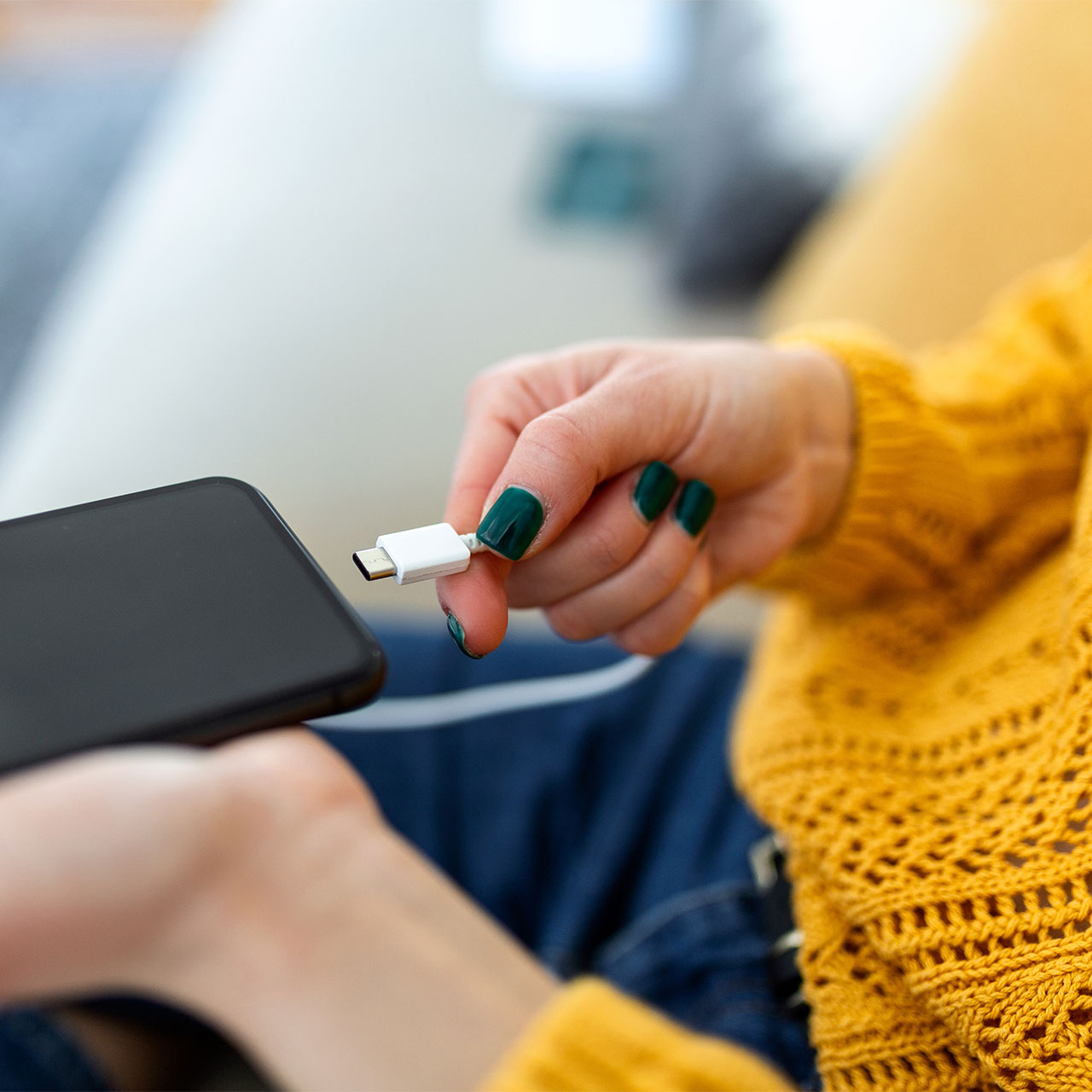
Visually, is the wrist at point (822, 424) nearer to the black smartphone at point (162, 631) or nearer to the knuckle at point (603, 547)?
the knuckle at point (603, 547)

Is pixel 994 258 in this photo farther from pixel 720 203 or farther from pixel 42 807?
pixel 42 807

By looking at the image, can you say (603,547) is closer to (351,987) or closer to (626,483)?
(626,483)

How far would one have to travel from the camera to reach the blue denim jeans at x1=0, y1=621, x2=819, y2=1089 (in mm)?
488

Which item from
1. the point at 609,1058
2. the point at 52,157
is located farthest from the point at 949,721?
the point at 52,157

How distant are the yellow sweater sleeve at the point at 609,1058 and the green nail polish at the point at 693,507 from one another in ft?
0.65

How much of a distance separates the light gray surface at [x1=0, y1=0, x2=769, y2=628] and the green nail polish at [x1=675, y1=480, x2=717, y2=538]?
161mm

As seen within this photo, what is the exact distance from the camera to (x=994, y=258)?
2.14 feet

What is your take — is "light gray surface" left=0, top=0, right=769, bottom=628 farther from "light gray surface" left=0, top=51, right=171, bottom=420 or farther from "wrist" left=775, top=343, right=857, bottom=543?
"light gray surface" left=0, top=51, right=171, bottom=420

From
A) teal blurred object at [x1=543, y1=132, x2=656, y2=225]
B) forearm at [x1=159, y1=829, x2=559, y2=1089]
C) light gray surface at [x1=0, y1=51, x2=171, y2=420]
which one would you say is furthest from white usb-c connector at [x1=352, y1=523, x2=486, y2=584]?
light gray surface at [x1=0, y1=51, x2=171, y2=420]

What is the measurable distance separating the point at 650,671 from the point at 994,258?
1.18 feet

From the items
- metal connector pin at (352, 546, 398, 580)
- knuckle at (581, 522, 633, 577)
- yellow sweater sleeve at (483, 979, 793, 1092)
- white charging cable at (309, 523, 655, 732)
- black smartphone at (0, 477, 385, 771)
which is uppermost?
black smartphone at (0, 477, 385, 771)

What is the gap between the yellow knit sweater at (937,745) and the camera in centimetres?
34

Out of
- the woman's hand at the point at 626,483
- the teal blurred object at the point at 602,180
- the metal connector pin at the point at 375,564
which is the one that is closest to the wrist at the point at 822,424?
the woman's hand at the point at 626,483

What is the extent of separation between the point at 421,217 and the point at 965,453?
624 millimetres
